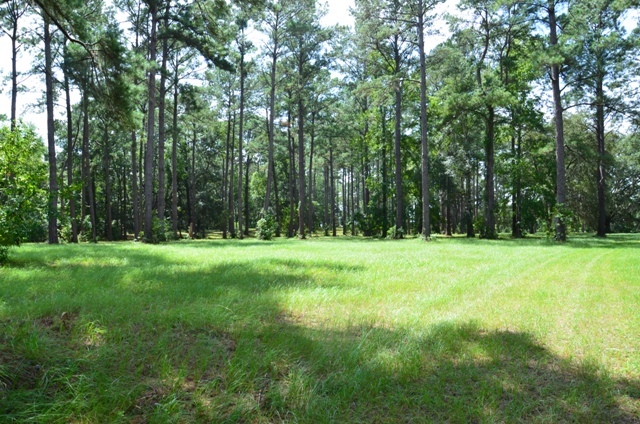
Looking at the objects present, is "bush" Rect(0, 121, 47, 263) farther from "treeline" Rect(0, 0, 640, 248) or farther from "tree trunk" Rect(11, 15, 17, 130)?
"tree trunk" Rect(11, 15, 17, 130)

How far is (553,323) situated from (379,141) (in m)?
29.4

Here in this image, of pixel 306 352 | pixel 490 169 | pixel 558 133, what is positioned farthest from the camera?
pixel 490 169

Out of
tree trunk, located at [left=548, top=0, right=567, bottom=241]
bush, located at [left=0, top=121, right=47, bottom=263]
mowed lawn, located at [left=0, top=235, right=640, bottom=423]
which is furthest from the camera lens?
tree trunk, located at [left=548, top=0, right=567, bottom=241]

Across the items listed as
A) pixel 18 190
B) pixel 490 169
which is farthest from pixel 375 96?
pixel 18 190

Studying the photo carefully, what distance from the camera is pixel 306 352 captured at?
10.8 ft

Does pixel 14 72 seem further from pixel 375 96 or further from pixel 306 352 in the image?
pixel 306 352

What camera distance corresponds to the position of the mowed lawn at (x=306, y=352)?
7.97ft

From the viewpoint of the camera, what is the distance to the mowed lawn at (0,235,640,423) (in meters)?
2.43

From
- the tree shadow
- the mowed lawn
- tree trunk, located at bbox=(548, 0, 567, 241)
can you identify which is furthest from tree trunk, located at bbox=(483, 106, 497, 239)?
the tree shadow

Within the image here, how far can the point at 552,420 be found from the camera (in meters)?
2.39

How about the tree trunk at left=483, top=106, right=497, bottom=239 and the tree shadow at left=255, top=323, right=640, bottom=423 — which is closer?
the tree shadow at left=255, top=323, right=640, bottom=423

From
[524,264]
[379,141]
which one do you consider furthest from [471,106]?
[524,264]

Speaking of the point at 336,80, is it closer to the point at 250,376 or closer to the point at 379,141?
the point at 379,141

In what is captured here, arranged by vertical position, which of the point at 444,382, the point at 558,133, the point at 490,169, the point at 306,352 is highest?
the point at 558,133
